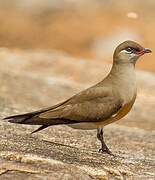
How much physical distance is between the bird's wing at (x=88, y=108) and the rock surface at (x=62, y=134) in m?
0.46

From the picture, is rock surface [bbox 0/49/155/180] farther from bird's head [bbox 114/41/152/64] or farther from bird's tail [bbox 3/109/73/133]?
bird's head [bbox 114/41/152/64]

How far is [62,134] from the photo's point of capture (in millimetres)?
11969

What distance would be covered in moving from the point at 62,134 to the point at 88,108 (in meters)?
2.95

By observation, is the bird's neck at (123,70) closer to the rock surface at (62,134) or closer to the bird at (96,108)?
the bird at (96,108)

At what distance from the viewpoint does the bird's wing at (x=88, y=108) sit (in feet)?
29.5

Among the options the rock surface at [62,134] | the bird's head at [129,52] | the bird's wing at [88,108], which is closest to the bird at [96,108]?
the bird's wing at [88,108]

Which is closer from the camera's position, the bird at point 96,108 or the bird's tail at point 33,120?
the bird's tail at point 33,120

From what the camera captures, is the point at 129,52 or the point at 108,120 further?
the point at 129,52

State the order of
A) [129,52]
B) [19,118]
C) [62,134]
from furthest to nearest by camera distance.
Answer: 1. [62,134]
2. [129,52]
3. [19,118]

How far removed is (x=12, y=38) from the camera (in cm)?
3047

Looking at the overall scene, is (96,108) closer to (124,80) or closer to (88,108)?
(88,108)

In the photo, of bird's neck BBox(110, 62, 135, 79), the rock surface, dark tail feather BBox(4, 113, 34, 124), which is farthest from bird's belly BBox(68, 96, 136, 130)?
dark tail feather BBox(4, 113, 34, 124)

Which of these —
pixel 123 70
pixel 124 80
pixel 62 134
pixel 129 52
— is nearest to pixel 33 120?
pixel 124 80

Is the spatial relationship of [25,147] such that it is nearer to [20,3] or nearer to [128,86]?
[128,86]
